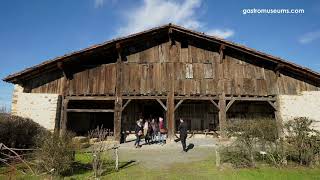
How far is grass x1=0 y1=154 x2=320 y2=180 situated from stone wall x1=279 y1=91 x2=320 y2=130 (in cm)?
837

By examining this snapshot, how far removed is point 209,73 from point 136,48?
492 centimetres

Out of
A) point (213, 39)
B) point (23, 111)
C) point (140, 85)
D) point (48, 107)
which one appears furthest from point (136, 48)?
point (23, 111)

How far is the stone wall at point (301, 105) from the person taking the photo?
61.3ft

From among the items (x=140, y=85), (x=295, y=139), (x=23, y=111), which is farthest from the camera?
(x=140, y=85)

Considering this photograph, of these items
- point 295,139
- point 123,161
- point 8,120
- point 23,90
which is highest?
point 23,90

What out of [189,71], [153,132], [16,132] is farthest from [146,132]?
[16,132]

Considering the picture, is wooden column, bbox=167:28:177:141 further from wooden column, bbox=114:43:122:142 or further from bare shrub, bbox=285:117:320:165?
bare shrub, bbox=285:117:320:165

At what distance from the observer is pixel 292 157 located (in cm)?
1198

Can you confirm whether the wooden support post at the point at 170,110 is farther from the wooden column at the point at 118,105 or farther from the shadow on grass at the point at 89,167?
the shadow on grass at the point at 89,167

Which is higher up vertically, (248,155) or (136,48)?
(136,48)

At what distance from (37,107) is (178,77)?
28.3ft

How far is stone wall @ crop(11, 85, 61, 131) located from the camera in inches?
692

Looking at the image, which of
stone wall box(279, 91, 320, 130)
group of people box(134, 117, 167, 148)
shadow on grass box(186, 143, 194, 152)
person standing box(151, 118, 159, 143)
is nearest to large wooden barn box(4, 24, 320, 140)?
stone wall box(279, 91, 320, 130)

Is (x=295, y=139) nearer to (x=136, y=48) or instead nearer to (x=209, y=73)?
(x=209, y=73)
